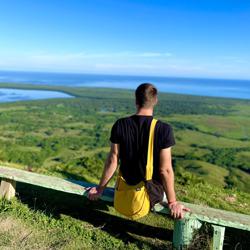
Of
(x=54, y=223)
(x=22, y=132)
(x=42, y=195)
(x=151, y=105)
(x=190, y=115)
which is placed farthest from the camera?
(x=190, y=115)

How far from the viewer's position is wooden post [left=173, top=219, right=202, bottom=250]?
11.5 feet

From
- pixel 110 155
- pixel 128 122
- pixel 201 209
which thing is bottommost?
pixel 201 209

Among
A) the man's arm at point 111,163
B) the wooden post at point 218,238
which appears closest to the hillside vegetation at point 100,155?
the wooden post at point 218,238

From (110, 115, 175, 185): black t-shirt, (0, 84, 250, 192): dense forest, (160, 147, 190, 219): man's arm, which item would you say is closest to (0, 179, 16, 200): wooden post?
(110, 115, 175, 185): black t-shirt

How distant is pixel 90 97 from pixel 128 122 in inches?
6116

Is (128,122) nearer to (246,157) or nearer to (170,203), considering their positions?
(170,203)

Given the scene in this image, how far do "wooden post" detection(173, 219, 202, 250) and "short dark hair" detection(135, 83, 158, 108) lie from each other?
1336mm

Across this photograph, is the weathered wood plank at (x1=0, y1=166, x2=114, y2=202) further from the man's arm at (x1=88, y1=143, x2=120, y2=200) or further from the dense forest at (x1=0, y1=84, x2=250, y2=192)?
the dense forest at (x1=0, y1=84, x2=250, y2=192)

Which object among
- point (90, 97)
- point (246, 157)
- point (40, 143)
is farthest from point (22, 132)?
point (90, 97)

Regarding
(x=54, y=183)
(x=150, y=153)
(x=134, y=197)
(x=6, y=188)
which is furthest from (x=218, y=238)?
(x=6, y=188)

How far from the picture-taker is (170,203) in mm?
3373

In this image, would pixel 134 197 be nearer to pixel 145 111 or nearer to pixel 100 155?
pixel 145 111

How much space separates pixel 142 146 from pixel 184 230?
41.7 inches

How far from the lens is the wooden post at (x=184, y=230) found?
11.5ft
